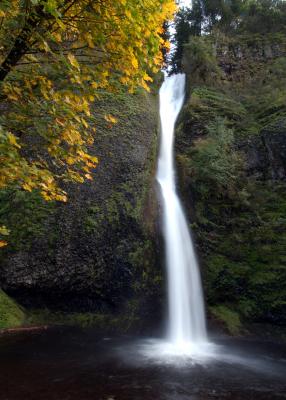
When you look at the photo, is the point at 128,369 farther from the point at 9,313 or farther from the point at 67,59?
the point at 67,59

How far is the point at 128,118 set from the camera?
1354 centimetres

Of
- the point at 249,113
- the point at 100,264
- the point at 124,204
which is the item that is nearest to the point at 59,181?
the point at 124,204

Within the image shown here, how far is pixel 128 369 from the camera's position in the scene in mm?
6406

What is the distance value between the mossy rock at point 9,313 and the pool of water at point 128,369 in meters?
0.52

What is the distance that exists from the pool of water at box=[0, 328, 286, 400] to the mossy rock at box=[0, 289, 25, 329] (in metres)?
0.52

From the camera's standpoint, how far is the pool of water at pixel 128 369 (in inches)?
207

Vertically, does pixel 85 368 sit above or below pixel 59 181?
below

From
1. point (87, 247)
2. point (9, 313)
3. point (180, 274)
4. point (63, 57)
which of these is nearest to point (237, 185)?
point (180, 274)

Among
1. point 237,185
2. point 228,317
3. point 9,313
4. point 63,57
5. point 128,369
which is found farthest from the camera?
point 237,185

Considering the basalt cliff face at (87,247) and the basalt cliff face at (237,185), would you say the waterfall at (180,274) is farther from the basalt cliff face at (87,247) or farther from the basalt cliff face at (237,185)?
the basalt cliff face at (87,247)

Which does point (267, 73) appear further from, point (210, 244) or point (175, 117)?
point (210, 244)

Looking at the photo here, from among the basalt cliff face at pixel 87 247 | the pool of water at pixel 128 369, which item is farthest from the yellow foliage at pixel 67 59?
the basalt cliff face at pixel 87 247

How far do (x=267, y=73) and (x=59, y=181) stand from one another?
53.7 feet

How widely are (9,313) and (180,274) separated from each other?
16.5ft
